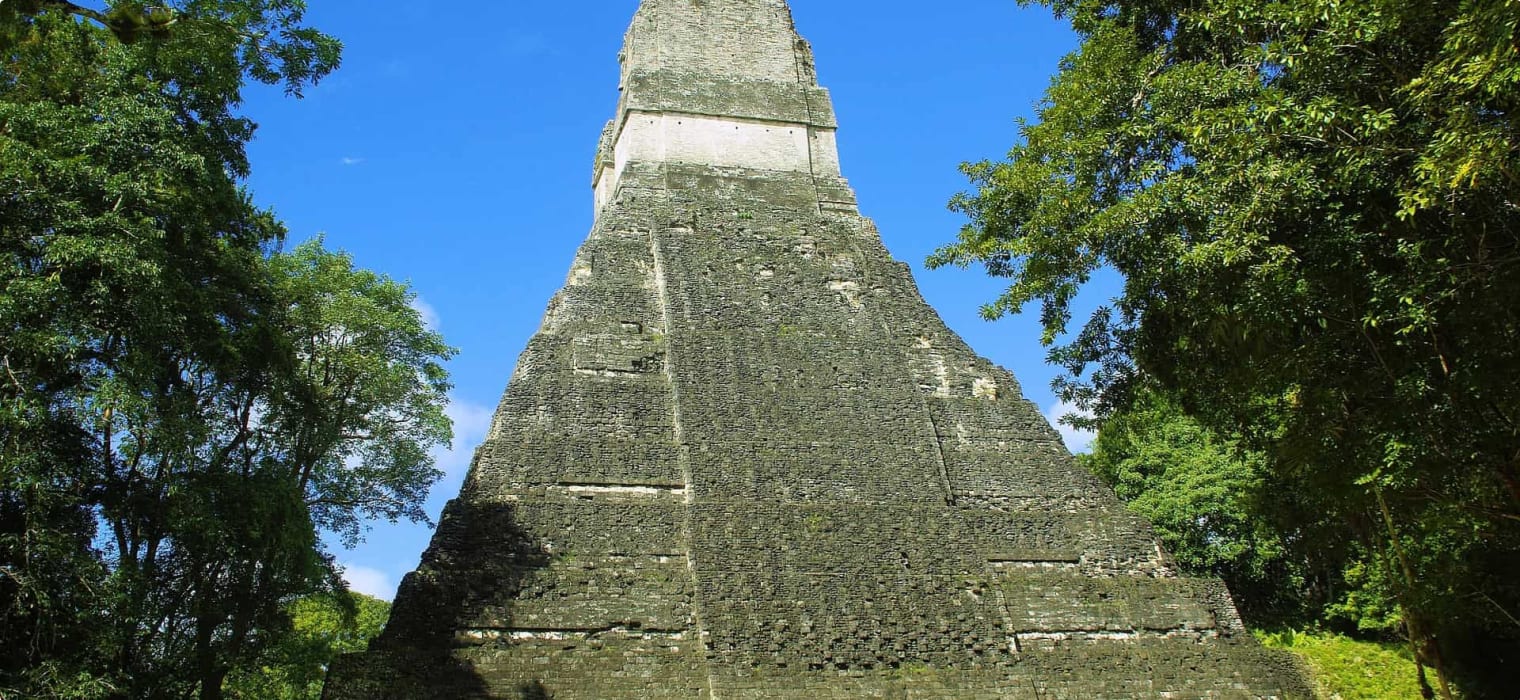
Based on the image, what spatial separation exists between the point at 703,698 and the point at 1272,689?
6.21m

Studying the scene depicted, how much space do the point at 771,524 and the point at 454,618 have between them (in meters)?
3.57

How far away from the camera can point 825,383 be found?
14.6 meters

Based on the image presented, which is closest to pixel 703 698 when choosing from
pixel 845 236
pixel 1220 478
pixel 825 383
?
pixel 825 383

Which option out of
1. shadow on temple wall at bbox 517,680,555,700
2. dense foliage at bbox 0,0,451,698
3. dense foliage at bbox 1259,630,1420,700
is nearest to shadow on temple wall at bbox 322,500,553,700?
shadow on temple wall at bbox 517,680,555,700

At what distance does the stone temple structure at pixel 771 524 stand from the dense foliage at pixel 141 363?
199cm

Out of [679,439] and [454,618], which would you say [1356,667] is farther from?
[454,618]

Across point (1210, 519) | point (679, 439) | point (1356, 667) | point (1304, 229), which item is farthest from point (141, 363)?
point (1210, 519)

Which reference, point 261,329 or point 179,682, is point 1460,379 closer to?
point 261,329

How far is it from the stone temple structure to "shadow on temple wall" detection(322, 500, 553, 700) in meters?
0.02

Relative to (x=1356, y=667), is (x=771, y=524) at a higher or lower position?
higher

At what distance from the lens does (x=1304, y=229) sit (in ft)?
27.0

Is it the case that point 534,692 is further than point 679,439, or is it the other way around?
point 679,439

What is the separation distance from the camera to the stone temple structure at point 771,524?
11039 mm

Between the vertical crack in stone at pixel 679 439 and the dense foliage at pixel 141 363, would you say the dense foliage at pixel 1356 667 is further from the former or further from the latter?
the dense foliage at pixel 141 363
